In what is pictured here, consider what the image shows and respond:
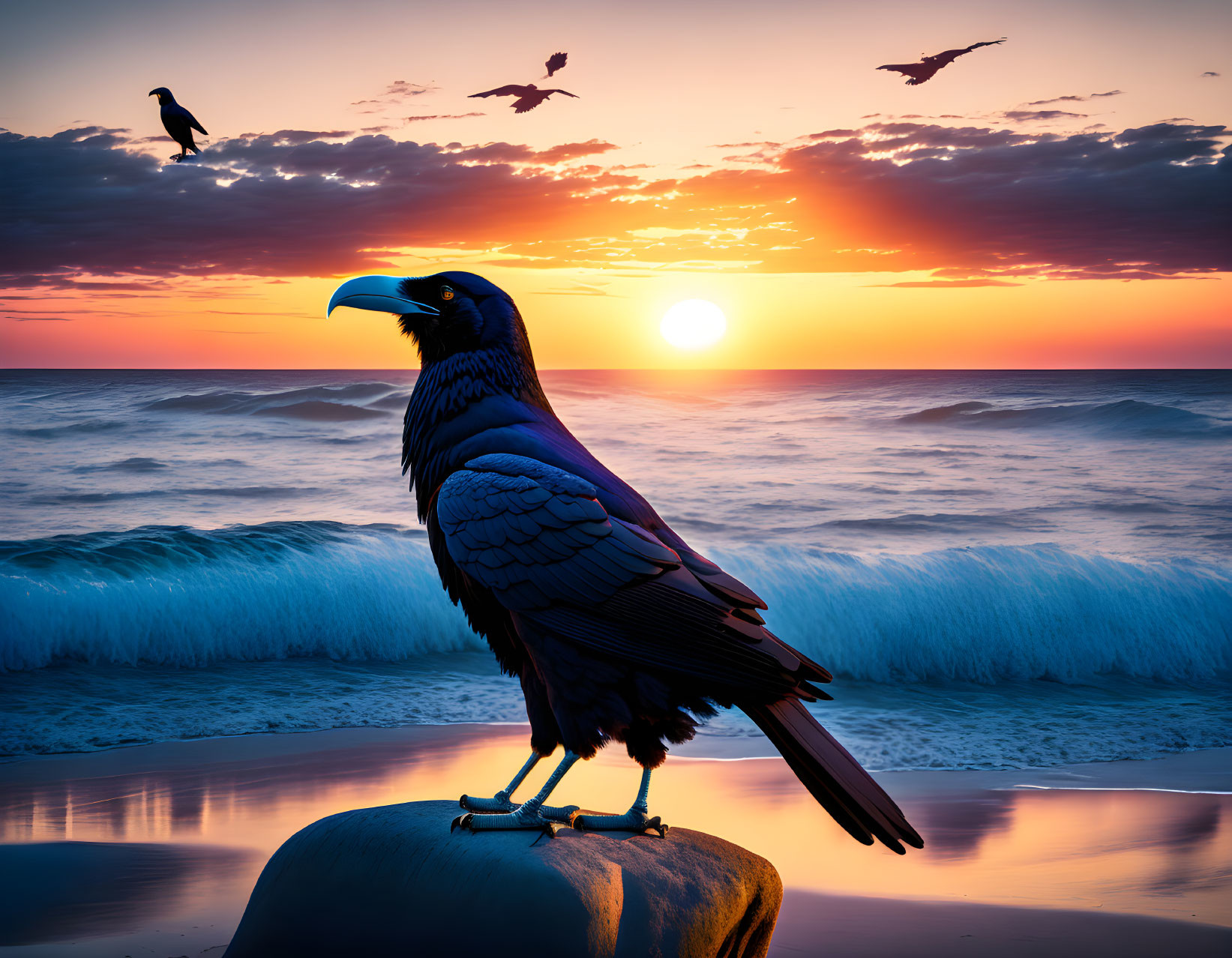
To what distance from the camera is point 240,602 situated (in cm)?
1047

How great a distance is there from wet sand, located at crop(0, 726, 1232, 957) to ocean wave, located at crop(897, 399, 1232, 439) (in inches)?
928

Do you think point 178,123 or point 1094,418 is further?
point 1094,418

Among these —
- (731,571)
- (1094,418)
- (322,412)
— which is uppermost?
(322,412)

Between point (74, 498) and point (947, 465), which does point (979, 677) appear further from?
point (74, 498)

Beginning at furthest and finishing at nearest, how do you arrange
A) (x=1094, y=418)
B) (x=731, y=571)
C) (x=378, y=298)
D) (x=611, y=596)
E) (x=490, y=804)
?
(x=1094, y=418)
(x=731, y=571)
(x=490, y=804)
(x=378, y=298)
(x=611, y=596)

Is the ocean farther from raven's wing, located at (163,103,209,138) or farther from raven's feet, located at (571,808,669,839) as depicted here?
raven's wing, located at (163,103,209,138)

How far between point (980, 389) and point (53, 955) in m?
47.1

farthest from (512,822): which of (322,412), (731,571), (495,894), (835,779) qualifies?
(322,412)

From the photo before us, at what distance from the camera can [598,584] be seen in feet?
9.48

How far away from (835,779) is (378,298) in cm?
219

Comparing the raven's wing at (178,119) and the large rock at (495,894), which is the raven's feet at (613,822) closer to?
the large rock at (495,894)

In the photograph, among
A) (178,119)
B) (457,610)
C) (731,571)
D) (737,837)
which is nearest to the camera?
(737,837)

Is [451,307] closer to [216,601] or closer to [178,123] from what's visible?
[178,123]

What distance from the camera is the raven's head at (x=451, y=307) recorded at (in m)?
3.26
